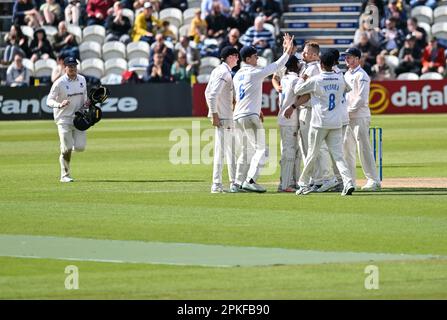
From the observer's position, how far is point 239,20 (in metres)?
39.8

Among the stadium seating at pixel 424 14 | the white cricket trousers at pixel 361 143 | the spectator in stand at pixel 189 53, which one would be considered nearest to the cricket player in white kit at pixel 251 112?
the white cricket trousers at pixel 361 143

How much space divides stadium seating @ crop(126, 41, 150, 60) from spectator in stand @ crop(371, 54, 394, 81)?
7.16 meters

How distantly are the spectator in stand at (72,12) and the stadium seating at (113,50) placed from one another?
1830 mm

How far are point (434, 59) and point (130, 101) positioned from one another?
8930 millimetres

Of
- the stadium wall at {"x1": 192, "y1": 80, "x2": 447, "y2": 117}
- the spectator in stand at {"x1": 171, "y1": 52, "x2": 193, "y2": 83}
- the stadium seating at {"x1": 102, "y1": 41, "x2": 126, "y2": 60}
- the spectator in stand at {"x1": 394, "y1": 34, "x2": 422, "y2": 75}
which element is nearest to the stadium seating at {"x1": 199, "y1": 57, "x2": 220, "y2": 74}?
the spectator in stand at {"x1": 171, "y1": 52, "x2": 193, "y2": 83}

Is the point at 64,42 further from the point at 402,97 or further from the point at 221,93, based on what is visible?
the point at 221,93

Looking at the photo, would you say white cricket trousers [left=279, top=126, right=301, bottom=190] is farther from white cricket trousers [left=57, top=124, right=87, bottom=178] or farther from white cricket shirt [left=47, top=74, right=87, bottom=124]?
white cricket shirt [left=47, top=74, right=87, bottom=124]

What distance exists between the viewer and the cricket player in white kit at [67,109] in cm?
2120

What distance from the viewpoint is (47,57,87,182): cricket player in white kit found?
69.6ft

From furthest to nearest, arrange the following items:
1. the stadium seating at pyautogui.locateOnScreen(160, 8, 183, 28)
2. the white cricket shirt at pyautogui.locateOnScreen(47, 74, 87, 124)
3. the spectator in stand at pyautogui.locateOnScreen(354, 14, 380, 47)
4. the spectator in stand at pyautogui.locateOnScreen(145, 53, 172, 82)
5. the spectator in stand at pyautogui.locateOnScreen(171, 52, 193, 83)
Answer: the stadium seating at pyautogui.locateOnScreen(160, 8, 183, 28) → the spectator in stand at pyautogui.locateOnScreen(171, 52, 193, 83) → the spectator in stand at pyautogui.locateOnScreen(145, 53, 172, 82) → the spectator in stand at pyautogui.locateOnScreen(354, 14, 380, 47) → the white cricket shirt at pyautogui.locateOnScreen(47, 74, 87, 124)

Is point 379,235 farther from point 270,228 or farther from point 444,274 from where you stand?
point 444,274

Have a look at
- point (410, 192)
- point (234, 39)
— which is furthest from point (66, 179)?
point (234, 39)
